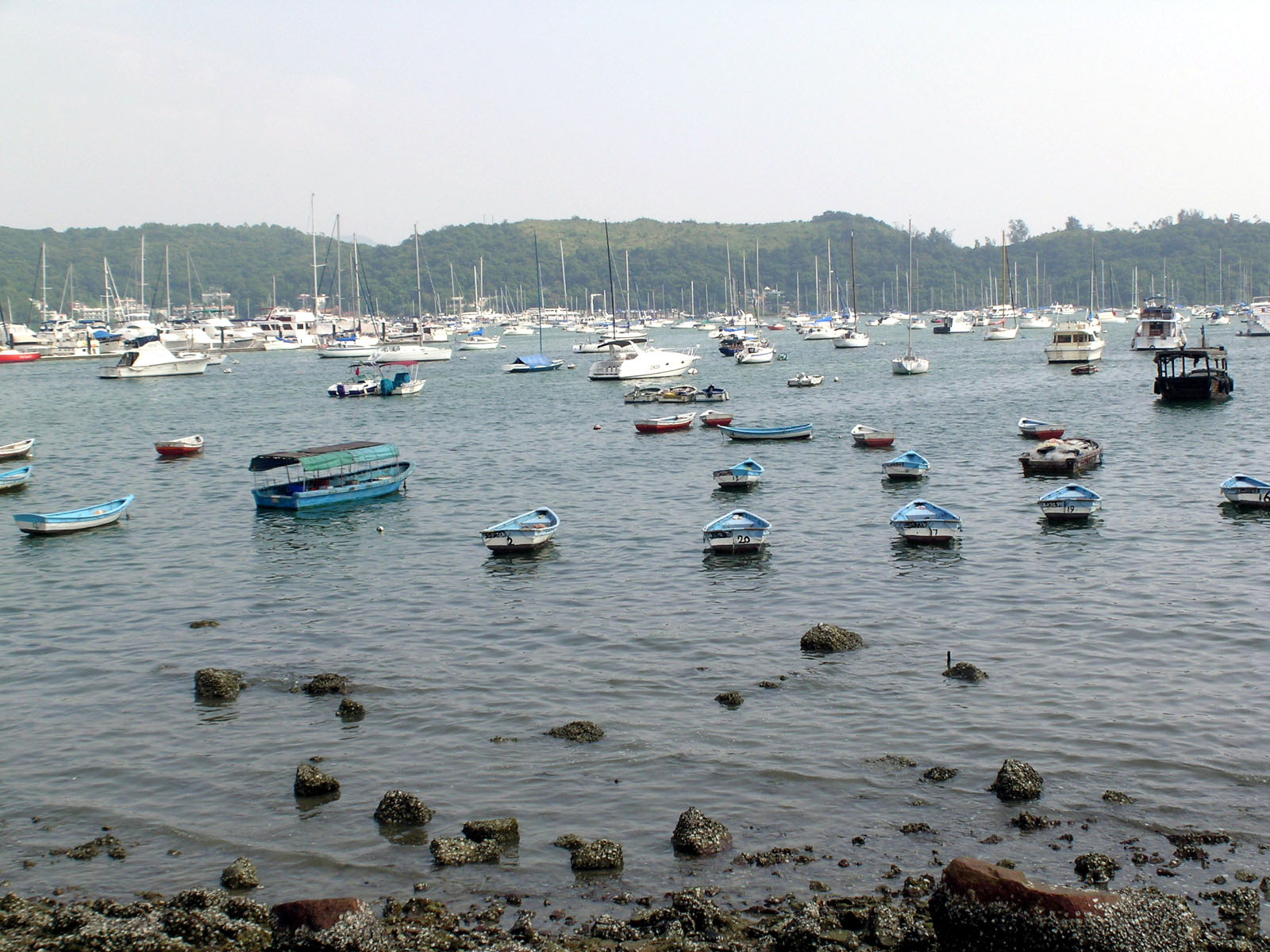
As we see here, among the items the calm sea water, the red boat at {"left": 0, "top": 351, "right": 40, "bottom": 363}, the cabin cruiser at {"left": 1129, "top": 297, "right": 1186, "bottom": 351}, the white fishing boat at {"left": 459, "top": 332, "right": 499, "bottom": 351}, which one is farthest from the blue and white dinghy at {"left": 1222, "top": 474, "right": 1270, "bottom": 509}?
the red boat at {"left": 0, "top": 351, "right": 40, "bottom": 363}

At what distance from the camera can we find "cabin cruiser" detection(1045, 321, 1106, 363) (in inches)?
4382

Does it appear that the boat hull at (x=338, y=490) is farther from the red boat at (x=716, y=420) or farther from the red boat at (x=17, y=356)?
the red boat at (x=17, y=356)

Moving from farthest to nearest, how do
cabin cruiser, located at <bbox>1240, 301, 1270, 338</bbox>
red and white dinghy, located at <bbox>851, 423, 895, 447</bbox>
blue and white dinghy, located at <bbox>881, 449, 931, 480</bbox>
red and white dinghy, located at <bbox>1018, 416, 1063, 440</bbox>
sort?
cabin cruiser, located at <bbox>1240, 301, 1270, 338</bbox> → red and white dinghy, located at <bbox>851, 423, 895, 447</bbox> → red and white dinghy, located at <bbox>1018, 416, 1063, 440</bbox> → blue and white dinghy, located at <bbox>881, 449, 931, 480</bbox>

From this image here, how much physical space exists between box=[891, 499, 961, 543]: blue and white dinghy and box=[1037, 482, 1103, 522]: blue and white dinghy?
453cm

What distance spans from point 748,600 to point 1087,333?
9388cm

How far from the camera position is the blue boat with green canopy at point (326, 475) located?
Result: 154ft

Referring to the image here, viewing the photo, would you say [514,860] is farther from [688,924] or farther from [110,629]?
[110,629]

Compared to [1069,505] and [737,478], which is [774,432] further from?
[1069,505]

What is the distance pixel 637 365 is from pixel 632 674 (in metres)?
83.9

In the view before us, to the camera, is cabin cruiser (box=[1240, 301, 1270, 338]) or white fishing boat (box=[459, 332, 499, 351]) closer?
cabin cruiser (box=[1240, 301, 1270, 338])

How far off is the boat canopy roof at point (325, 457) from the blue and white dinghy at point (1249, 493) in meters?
33.9

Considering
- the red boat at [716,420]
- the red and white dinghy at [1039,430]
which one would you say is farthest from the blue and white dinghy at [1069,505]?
the red boat at [716,420]

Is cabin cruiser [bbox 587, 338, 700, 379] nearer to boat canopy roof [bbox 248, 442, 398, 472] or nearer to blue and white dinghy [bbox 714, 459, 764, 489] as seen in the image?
boat canopy roof [bbox 248, 442, 398, 472]

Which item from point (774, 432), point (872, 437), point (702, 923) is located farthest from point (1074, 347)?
point (702, 923)
